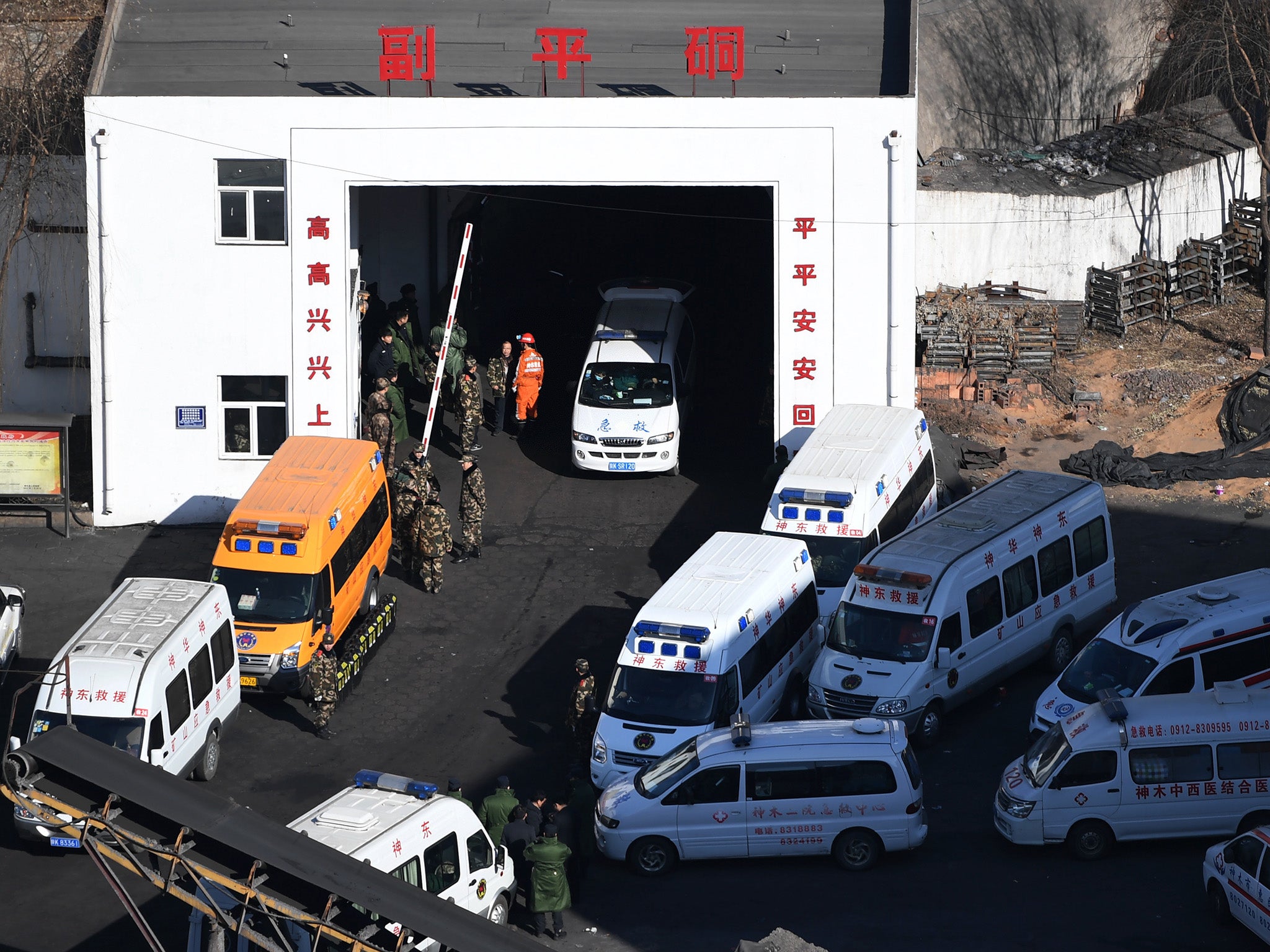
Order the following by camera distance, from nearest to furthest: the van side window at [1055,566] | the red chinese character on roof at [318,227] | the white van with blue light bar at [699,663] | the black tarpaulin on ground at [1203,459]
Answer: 1. the white van with blue light bar at [699,663]
2. the van side window at [1055,566]
3. the red chinese character on roof at [318,227]
4. the black tarpaulin on ground at [1203,459]

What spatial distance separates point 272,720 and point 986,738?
9349mm

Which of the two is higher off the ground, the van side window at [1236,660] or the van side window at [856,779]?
the van side window at [1236,660]

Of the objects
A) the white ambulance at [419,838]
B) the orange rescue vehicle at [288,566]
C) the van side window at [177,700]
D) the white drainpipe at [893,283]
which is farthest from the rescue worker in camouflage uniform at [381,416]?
the white ambulance at [419,838]

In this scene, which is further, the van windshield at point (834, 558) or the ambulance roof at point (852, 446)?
the ambulance roof at point (852, 446)

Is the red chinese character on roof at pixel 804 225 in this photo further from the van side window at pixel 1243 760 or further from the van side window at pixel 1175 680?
the van side window at pixel 1243 760

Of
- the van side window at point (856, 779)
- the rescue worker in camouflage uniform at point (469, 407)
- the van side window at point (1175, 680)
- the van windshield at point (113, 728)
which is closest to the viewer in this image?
the van side window at point (856, 779)

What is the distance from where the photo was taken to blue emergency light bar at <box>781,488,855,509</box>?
882 inches

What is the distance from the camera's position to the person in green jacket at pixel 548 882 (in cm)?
1602

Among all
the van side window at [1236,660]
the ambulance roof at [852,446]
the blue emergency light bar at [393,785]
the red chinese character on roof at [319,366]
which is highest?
the red chinese character on roof at [319,366]

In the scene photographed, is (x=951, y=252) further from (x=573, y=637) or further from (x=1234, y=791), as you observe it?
(x=1234, y=791)

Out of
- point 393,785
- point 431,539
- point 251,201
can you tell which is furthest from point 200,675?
point 251,201

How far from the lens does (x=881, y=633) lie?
66.7ft

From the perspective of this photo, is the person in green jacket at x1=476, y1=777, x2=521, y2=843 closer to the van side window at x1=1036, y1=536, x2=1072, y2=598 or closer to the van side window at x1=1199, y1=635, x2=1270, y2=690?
the van side window at x1=1036, y1=536, x2=1072, y2=598

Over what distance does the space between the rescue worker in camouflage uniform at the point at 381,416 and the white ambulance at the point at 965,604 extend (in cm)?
947
